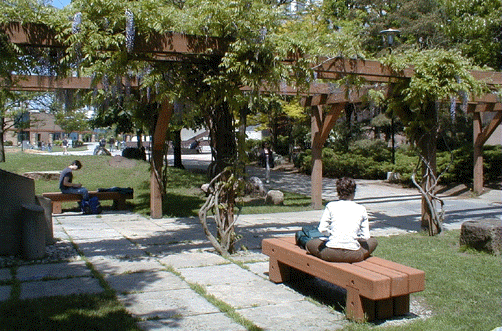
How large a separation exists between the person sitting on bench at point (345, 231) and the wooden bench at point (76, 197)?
833cm

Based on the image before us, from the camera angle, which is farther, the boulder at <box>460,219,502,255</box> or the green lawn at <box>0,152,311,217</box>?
the green lawn at <box>0,152,311,217</box>

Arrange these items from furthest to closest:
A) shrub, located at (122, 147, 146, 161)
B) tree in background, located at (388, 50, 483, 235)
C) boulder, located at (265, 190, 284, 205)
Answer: shrub, located at (122, 147, 146, 161) < boulder, located at (265, 190, 284, 205) < tree in background, located at (388, 50, 483, 235)

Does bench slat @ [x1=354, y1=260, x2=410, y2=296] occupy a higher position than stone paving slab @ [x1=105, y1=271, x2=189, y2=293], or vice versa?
bench slat @ [x1=354, y1=260, x2=410, y2=296]

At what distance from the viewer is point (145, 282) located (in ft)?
18.5

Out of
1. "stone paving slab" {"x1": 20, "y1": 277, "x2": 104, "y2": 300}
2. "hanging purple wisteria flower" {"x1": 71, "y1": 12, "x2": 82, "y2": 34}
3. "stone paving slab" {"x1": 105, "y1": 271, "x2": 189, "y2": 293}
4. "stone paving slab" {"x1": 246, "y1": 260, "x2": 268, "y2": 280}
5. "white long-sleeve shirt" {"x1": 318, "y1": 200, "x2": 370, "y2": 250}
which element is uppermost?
"hanging purple wisteria flower" {"x1": 71, "y1": 12, "x2": 82, "y2": 34}

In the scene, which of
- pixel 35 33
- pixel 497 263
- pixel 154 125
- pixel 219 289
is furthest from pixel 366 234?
pixel 154 125

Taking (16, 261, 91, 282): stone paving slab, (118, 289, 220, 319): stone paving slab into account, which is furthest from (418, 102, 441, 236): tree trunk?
(16, 261, 91, 282): stone paving slab

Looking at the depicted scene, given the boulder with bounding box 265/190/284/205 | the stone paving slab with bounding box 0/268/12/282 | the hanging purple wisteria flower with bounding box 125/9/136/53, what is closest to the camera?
the stone paving slab with bounding box 0/268/12/282

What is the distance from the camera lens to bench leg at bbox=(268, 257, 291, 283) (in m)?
5.60

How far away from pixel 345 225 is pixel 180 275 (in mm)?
2261

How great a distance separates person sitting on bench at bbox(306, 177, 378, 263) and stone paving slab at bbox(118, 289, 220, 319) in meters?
1.21

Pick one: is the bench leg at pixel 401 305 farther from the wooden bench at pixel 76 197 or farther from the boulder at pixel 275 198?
the boulder at pixel 275 198

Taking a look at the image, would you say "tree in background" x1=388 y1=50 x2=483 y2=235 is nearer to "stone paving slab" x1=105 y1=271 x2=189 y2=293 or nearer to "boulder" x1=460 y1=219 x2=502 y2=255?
"boulder" x1=460 y1=219 x2=502 y2=255

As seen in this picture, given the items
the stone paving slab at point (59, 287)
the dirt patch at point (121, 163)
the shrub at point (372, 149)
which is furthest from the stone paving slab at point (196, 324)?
the shrub at point (372, 149)
